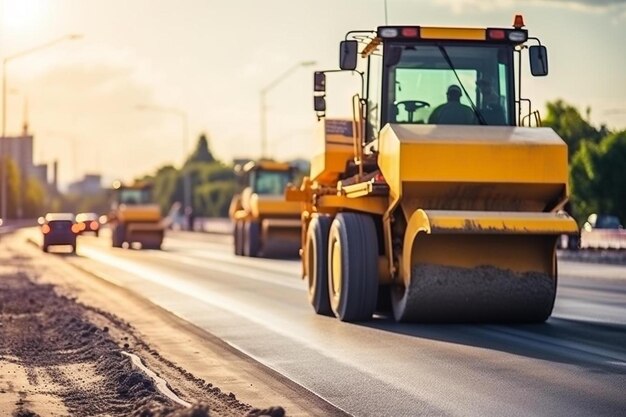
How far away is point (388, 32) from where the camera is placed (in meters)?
18.1

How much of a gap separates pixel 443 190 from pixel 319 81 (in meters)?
2.89

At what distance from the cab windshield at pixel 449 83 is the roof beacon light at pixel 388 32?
0.19 metres

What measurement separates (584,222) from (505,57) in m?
58.6

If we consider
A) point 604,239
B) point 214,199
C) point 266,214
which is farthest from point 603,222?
point 214,199

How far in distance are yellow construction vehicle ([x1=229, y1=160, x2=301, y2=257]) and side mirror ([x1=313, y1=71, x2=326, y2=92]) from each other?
85.3ft

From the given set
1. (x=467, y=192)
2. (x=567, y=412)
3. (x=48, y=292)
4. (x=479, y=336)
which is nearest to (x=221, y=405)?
(x=567, y=412)

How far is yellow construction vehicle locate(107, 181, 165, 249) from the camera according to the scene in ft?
191

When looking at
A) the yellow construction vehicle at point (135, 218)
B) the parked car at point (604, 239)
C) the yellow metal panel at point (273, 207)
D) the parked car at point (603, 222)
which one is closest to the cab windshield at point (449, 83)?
the yellow metal panel at point (273, 207)

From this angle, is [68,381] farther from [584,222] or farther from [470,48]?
[584,222]

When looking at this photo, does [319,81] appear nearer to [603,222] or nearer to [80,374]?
[80,374]

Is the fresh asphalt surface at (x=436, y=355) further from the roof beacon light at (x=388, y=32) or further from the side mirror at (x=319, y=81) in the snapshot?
the roof beacon light at (x=388, y=32)

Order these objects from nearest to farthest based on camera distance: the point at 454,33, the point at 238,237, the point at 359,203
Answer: the point at 454,33
the point at 359,203
the point at 238,237

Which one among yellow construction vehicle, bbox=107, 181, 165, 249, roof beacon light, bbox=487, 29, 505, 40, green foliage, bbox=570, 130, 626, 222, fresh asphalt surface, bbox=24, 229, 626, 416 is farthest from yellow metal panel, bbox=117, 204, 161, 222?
roof beacon light, bbox=487, 29, 505, 40

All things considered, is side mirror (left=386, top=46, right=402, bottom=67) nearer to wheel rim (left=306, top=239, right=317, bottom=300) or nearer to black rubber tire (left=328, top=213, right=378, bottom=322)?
black rubber tire (left=328, top=213, right=378, bottom=322)
